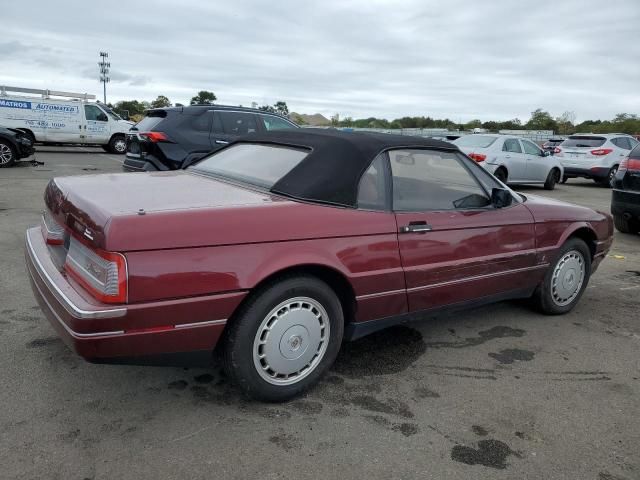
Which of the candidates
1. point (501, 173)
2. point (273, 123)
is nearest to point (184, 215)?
point (273, 123)

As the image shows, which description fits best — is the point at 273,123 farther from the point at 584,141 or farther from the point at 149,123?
the point at 584,141

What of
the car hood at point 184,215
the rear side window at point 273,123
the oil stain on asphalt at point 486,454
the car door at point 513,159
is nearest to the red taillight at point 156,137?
the rear side window at point 273,123

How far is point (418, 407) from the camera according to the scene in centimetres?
291

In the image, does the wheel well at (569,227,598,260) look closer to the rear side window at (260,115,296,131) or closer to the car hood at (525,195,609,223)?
the car hood at (525,195,609,223)

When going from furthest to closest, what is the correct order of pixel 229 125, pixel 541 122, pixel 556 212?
1. pixel 541 122
2. pixel 229 125
3. pixel 556 212

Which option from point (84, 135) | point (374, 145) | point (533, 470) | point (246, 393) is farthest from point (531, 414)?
point (84, 135)

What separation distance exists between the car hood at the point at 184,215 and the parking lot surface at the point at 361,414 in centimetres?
90

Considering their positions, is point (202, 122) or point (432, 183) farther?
point (202, 122)

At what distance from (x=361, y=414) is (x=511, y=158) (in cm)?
1191

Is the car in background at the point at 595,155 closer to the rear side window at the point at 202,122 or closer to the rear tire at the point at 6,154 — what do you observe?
the rear side window at the point at 202,122

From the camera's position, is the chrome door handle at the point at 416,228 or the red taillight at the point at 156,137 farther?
the red taillight at the point at 156,137

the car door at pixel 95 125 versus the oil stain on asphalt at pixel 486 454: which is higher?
the car door at pixel 95 125

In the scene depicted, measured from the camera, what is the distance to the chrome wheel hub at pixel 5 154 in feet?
43.7

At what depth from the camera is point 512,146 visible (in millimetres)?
13656
